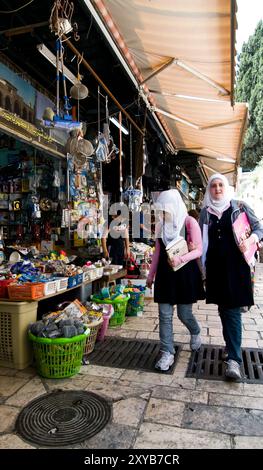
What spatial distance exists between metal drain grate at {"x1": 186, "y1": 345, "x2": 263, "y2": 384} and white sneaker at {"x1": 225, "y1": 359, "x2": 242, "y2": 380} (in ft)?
0.28

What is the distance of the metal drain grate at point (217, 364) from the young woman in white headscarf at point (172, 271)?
0.28 m

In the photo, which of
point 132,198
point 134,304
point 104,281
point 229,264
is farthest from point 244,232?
point 132,198

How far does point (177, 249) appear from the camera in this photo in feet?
11.1

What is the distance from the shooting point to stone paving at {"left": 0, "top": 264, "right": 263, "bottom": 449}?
2.30 m

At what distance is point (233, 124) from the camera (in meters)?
6.39

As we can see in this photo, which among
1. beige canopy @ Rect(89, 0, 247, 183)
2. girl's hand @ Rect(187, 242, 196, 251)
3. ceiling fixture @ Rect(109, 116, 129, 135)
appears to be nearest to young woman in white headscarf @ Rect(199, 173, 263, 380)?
girl's hand @ Rect(187, 242, 196, 251)

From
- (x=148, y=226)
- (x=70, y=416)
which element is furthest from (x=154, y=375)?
(x=148, y=226)

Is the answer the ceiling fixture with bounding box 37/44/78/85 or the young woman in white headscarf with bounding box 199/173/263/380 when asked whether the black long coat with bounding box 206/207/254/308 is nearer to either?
the young woman in white headscarf with bounding box 199/173/263/380

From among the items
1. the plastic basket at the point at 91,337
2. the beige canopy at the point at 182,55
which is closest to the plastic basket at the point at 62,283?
the plastic basket at the point at 91,337

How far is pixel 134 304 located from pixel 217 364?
2083 millimetres

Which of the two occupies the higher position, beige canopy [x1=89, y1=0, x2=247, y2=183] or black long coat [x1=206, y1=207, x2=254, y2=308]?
beige canopy [x1=89, y1=0, x2=247, y2=183]

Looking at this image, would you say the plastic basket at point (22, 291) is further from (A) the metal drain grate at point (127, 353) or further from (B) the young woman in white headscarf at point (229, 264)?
(B) the young woman in white headscarf at point (229, 264)

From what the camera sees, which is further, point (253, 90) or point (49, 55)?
point (253, 90)

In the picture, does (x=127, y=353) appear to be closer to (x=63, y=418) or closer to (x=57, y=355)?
(x=57, y=355)
